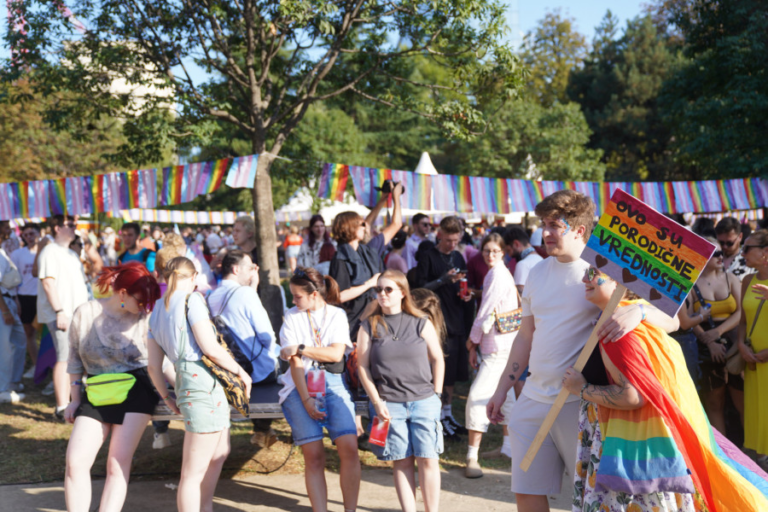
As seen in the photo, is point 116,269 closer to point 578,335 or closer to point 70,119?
point 578,335

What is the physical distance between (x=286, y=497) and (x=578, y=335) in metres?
2.88

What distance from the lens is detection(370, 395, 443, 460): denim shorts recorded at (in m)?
4.06

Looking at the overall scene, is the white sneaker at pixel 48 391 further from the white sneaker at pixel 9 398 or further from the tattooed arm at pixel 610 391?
the tattooed arm at pixel 610 391

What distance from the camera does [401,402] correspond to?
4.13 m

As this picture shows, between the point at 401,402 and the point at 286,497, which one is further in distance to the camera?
the point at 286,497

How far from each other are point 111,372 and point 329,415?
4.61ft

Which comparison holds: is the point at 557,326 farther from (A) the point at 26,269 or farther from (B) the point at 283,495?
(A) the point at 26,269

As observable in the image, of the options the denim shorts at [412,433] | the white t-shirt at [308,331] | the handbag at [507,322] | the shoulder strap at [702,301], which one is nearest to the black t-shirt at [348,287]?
the handbag at [507,322]

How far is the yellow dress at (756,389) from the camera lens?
4.99 m

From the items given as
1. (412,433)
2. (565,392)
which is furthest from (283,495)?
(565,392)

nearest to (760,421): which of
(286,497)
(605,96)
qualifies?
(286,497)

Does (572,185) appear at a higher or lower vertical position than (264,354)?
higher

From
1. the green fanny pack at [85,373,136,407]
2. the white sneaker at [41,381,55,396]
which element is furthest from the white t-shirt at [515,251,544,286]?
the white sneaker at [41,381,55,396]

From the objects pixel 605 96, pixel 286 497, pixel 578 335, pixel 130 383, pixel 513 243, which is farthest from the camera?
pixel 605 96
